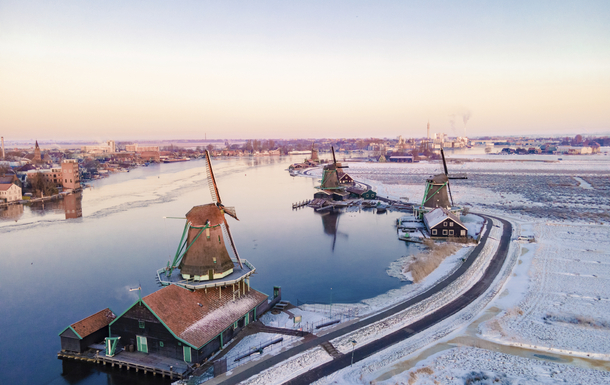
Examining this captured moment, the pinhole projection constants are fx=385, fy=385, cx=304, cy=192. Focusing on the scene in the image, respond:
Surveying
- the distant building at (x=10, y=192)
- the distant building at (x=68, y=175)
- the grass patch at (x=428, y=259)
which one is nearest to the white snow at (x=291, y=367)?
the grass patch at (x=428, y=259)

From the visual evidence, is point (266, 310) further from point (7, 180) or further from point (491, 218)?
point (7, 180)

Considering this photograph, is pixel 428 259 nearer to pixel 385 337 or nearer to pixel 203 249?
pixel 385 337

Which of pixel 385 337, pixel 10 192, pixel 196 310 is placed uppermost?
pixel 10 192

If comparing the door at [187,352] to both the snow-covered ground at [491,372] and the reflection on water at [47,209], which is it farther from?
the reflection on water at [47,209]

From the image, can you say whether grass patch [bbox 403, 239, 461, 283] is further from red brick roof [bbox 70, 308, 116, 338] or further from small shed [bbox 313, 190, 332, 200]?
small shed [bbox 313, 190, 332, 200]

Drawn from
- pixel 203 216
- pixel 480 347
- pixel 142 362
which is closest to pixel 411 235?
pixel 480 347
